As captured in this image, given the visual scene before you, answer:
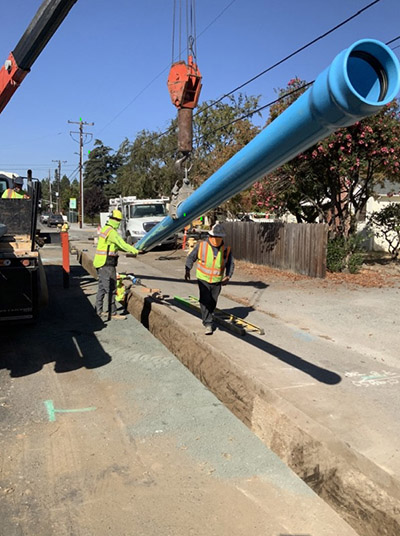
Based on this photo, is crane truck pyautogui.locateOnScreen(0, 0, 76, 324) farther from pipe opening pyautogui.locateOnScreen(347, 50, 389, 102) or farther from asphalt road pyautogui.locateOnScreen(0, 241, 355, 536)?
pipe opening pyautogui.locateOnScreen(347, 50, 389, 102)

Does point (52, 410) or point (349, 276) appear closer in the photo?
point (52, 410)

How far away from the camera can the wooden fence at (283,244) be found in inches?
511

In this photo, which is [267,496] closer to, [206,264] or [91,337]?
[206,264]

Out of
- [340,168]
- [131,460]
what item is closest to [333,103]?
[131,460]

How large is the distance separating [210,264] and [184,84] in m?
3.15

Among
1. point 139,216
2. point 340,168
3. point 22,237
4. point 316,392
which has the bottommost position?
point 316,392

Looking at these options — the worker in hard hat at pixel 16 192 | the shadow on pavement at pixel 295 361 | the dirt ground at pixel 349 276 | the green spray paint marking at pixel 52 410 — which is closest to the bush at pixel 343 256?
the dirt ground at pixel 349 276

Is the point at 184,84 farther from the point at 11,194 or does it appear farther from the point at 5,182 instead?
the point at 5,182

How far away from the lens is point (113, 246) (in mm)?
8344

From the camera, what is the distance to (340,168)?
12.5 meters

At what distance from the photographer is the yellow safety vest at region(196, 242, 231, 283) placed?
665 cm

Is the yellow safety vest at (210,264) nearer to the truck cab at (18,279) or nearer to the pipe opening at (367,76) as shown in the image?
the truck cab at (18,279)

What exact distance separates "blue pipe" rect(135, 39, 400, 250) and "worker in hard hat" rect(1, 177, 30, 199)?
6274 millimetres

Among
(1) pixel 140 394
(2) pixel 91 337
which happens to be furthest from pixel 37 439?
(2) pixel 91 337
